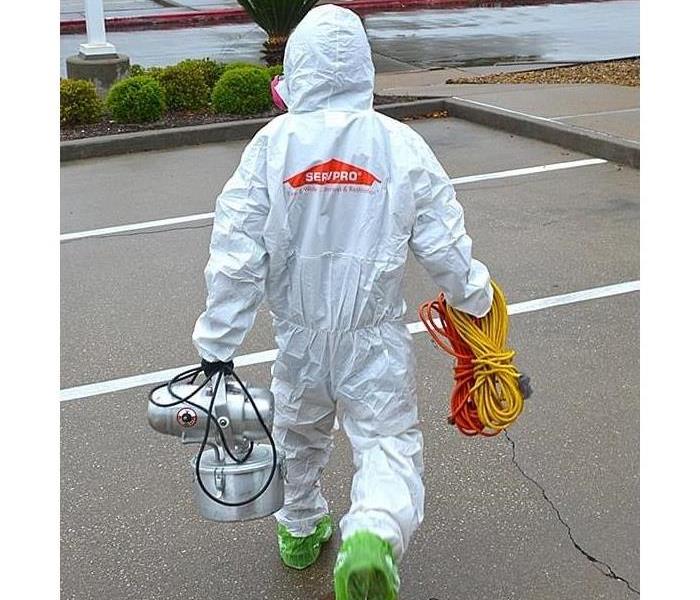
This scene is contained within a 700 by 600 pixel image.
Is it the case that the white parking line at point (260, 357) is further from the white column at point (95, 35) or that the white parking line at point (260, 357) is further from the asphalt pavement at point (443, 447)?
the white column at point (95, 35)

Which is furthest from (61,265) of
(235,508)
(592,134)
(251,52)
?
(251,52)

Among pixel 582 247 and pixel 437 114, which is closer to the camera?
pixel 582 247

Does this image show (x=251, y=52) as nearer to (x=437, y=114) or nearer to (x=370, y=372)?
(x=437, y=114)

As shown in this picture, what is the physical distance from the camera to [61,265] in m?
6.45

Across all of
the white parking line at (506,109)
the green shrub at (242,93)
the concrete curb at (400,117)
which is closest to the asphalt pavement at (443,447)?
the concrete curb at (400,117)

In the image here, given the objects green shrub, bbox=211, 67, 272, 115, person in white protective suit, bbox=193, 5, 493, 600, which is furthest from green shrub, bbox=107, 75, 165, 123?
person in white protective suit, bbox=193, 5, 493, 600

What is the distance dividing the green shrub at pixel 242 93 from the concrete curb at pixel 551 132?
6.23 ft

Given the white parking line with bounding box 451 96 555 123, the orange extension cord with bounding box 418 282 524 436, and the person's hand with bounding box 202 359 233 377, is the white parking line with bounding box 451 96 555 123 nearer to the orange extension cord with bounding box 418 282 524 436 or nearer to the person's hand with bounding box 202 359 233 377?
the orange extension cord with bounding box 418 282 524 436

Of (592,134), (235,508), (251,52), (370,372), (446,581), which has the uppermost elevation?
(251,52)

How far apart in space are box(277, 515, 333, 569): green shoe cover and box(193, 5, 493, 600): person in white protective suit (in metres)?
0.53

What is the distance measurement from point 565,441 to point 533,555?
787 millimetres

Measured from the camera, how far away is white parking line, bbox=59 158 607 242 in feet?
23.3

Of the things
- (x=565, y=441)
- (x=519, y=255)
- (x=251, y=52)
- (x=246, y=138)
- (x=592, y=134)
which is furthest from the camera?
(x=251, y=52)

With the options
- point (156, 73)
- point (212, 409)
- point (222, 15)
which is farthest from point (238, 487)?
point (222, 15)
